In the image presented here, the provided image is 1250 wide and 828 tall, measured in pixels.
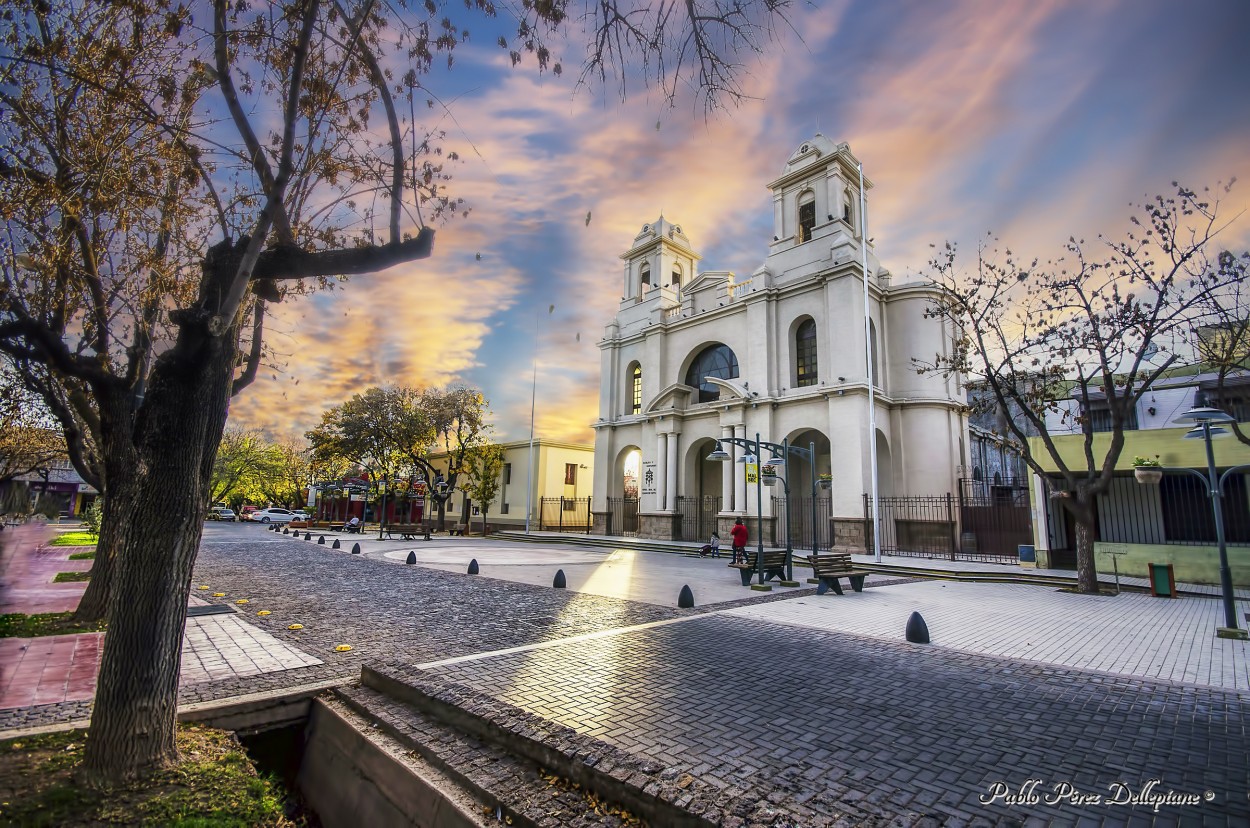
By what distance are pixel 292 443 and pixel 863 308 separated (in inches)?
2275

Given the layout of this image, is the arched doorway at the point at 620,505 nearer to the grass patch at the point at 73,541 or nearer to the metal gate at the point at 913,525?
the metal gate at the point at 913,525

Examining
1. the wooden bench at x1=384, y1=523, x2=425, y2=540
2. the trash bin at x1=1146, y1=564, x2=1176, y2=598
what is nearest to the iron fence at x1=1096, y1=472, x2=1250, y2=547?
the trash bin at x1=1146, y1=564, x2=1176, y2=598

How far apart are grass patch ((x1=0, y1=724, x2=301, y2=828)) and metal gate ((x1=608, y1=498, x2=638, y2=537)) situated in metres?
30.5

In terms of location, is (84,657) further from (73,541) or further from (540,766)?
(73,541)

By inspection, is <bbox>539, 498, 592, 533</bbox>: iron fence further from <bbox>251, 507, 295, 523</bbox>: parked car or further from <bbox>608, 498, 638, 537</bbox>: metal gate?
<bbox>251, 507, 295, 523</bbox>: parked car

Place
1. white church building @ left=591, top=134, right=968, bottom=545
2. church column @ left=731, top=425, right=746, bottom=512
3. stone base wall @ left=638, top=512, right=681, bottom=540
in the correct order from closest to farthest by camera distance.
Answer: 1. white church building @ left=591, top=134, right=968, bottom=545
2. church column @ left=731, top=425, right=746, bottom=512
3. stone base wall @ left=638, top=512, right=681, bottom=540

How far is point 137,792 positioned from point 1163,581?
18.0 meters

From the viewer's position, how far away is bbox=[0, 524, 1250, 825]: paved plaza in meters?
3.65

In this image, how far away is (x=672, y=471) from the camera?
3139 centimetres

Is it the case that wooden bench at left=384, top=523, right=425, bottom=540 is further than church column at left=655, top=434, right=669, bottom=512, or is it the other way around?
wooden bench at left=384, top=523, right=425, bottom=540

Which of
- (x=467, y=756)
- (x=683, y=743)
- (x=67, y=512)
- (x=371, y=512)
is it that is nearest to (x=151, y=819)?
(x=467, y=756)

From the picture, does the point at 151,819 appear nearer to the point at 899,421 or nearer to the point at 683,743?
the point at 683,743

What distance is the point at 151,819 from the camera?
3369mm

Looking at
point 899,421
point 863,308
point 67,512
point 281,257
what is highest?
point 863,308
